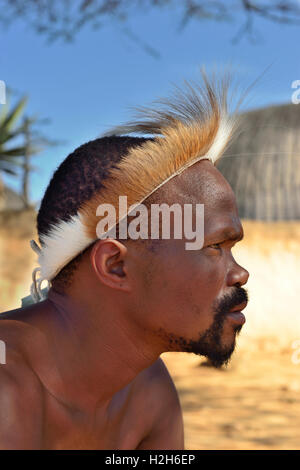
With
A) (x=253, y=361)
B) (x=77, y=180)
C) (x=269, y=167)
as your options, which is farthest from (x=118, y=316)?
(x=269, y=167)

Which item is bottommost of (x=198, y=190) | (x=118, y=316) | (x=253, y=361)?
(x=253, y=361)

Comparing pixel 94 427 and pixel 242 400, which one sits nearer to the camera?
pixel 94 427

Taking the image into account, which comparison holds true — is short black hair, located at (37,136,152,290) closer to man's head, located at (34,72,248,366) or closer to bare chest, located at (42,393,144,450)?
man's head, located at (34,72,248,366)

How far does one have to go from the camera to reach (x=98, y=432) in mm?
2195

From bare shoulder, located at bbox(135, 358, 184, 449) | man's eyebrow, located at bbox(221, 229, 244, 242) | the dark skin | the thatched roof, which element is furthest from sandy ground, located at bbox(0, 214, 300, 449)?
the thatched roof

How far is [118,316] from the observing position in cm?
201

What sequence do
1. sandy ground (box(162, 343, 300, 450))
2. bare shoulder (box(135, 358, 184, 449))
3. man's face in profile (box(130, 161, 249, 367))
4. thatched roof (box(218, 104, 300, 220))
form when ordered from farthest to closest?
thatched roof (box(218, 104, 300, 220)), sandy ground (box(162, 343, 300, 450)), bare shoulder (box(135, 358, 184, 449)), man's face in profile (box(130, 161, 249, 367))

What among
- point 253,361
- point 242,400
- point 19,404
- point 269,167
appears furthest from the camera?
point 269,167

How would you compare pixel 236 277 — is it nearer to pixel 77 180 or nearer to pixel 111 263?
pixel 111 263

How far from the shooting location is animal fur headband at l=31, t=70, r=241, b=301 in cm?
199

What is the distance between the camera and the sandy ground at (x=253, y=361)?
5.71 m

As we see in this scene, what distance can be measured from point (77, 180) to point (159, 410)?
1.02 m
